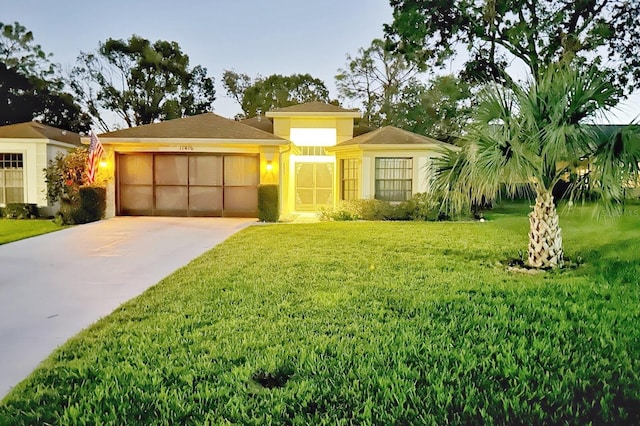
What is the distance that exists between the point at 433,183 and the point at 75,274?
A: 6.18 m

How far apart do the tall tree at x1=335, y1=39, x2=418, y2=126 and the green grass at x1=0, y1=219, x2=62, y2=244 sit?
77.4ft

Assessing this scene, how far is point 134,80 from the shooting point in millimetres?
36438

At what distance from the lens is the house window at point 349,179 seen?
18.3 metres

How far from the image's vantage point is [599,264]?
773 cm

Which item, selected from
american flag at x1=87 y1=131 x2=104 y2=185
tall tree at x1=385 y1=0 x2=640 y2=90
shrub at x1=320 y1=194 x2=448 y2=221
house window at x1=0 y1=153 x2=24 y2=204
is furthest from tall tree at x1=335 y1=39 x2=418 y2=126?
house window at x1=0 y1=153 x2=24 y2=204

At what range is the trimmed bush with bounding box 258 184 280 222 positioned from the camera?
1571 centimetres

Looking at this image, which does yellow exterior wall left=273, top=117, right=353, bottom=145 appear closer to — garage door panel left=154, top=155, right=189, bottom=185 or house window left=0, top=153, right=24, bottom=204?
garage door panel left=154, top=155, right=189, bottom=185

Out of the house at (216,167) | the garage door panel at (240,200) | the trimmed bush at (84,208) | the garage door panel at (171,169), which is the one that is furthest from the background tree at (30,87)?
the garage door panel at (240,200)

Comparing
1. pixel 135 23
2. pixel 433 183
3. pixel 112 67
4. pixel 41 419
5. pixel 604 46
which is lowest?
pixel 41 419

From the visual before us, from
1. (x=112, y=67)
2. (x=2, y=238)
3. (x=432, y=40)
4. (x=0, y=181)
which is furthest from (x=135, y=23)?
(x=2, y=238)

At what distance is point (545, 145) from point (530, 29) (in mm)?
14075

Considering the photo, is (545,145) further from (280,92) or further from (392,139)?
(280,92)

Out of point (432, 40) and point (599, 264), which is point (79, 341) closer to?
point (599, 264)

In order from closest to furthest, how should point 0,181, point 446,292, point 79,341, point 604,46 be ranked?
point 79,341 → point 446,292 → point 0,181 → point 604,46
